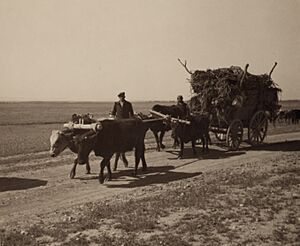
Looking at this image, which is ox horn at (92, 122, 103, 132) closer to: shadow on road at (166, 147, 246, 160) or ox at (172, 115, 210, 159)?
ox at (172, 115, 210, 159)

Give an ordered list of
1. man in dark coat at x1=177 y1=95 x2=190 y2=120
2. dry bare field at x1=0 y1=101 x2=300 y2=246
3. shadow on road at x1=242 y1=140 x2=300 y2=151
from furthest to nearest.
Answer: shadow on road at x1=242 y1=140 x2=300 y2=151, man in dark coat at x1=177 y1=95 x2=190 y2=120, dry bare field at x1=0 y1=101 x2=300 y2=246

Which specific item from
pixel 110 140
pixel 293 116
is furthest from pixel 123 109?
pixel 293 116

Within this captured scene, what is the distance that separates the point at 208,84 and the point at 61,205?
35.8ft

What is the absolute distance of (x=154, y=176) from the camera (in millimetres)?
13711

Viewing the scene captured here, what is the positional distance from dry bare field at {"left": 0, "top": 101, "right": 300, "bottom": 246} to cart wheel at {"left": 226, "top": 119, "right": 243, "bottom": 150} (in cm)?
211

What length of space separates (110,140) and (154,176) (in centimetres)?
202

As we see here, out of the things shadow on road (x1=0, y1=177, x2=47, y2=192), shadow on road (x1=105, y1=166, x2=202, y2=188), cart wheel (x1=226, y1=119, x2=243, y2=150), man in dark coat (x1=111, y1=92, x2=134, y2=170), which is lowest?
shadow on road (x1=0, y1=177, x2=47, y2=192)

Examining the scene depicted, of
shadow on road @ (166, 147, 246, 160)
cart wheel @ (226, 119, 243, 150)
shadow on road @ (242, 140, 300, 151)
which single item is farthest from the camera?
shadow on road @ (242, 140, 300, 151)

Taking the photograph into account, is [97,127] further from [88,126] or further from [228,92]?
[228,92]

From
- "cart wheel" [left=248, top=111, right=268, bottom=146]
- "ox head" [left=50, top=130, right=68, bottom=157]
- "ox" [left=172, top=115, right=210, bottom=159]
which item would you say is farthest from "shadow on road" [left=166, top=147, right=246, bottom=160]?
"ox head" [left=50, top=130, right=68, bottom=157]

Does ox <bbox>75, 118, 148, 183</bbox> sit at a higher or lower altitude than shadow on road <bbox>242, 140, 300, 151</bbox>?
higher

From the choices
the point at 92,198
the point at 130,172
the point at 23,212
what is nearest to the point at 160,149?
the point at 130,172

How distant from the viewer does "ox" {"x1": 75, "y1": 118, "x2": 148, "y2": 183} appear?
1261cm

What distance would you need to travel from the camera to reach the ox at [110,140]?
496 inches
